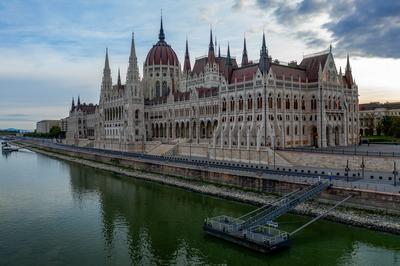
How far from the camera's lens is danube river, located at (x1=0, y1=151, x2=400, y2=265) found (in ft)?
90.0

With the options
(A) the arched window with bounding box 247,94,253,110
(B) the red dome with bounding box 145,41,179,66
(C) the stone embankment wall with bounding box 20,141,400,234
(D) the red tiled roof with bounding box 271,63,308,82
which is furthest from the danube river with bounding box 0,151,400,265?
(B) the red dome with bounding box 145,41,179,66

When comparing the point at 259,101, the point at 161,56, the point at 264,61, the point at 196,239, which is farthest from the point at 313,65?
the point at 161,56

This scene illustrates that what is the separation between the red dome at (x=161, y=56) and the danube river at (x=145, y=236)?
260 feet

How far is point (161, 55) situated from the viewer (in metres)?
126

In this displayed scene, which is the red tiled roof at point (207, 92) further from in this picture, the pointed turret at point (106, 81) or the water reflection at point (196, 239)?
the pointed turret at point (106, 81)

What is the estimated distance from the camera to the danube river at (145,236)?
27.4 meters

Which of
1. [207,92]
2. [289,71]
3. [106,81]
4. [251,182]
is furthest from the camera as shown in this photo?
[106,81]

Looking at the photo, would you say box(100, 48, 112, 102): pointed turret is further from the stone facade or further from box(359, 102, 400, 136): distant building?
box(359, 102, 400, 136): distant building

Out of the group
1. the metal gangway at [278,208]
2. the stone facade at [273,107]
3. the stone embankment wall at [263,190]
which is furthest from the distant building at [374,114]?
the metal gangway at [278,208]

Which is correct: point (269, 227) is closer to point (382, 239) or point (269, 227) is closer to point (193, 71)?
point (382, 239)

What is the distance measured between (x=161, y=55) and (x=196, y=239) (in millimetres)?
101840

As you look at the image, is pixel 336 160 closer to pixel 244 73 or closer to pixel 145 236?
pixel 244 73

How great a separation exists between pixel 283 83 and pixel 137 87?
5209cm

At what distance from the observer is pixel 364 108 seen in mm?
147875
